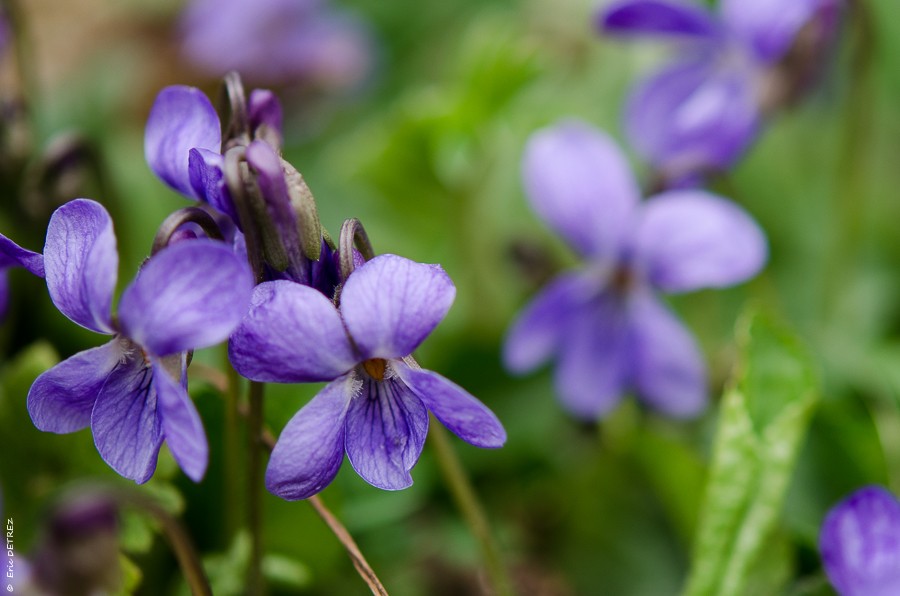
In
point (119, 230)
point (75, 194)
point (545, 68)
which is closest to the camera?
point (75, 194)

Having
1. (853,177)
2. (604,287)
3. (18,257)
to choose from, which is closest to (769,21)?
(853,177)

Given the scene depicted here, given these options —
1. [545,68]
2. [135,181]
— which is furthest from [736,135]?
[135,181]

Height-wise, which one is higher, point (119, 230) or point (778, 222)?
point (119, 230)

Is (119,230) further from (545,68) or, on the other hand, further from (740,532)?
(740,532)

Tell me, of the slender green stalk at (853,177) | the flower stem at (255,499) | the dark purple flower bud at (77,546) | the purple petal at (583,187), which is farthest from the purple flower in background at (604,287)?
the dark purple flower bud at (77,546)

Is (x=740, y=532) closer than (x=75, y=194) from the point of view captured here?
Yes

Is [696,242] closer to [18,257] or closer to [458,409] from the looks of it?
[458,409]

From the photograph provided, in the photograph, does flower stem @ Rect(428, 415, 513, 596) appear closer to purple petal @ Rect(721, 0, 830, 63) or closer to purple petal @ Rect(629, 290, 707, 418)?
purple petal @ Rect(629, 290, 707, 418)
